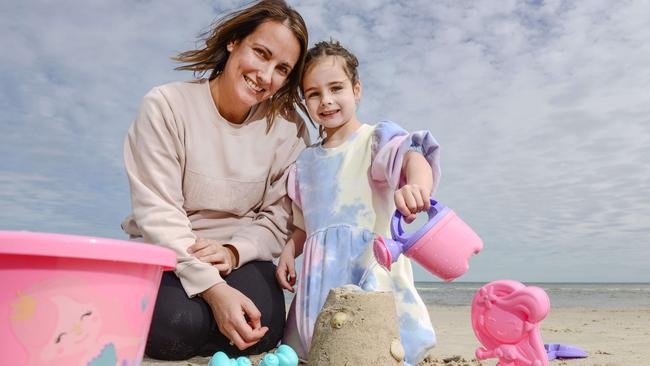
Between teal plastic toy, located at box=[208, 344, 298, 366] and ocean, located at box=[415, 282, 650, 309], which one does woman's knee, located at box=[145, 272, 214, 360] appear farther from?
ocean, located at box=[415, 282, 650, 309]

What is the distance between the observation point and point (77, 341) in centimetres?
134

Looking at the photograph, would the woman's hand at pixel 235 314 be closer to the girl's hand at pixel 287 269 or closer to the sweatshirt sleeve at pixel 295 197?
the girl's hand at pixel 287 269

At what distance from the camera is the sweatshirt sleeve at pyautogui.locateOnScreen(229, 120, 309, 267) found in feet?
8.93

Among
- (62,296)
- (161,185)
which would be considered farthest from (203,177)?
(62,296)

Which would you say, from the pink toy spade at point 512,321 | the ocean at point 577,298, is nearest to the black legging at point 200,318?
the pink toy spade at point 512,321

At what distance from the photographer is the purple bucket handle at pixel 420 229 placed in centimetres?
188

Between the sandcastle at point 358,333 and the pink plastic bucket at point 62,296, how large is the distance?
2.08 ft

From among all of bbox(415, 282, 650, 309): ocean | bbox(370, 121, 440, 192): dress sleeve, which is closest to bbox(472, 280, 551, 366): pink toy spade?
bbox(370, 121, 440, 192): dress sleeve

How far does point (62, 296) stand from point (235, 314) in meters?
1.07

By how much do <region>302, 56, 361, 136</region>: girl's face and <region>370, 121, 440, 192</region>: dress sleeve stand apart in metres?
0.27

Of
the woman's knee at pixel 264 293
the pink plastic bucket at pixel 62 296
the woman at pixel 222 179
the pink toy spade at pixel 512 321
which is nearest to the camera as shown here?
the pink plastic bucket at pixel 62 296

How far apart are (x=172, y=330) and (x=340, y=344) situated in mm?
1025

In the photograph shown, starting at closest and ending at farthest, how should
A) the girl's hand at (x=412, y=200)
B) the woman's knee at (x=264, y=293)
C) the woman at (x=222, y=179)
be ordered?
1. the girl's hand at (x=412, y=200)
2. the woman at (x=222, y=179)
3. the woman's knee at (x=264, y=293)

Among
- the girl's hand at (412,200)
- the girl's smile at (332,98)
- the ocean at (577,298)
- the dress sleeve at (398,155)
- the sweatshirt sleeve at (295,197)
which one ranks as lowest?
the ocean at (577,298)
